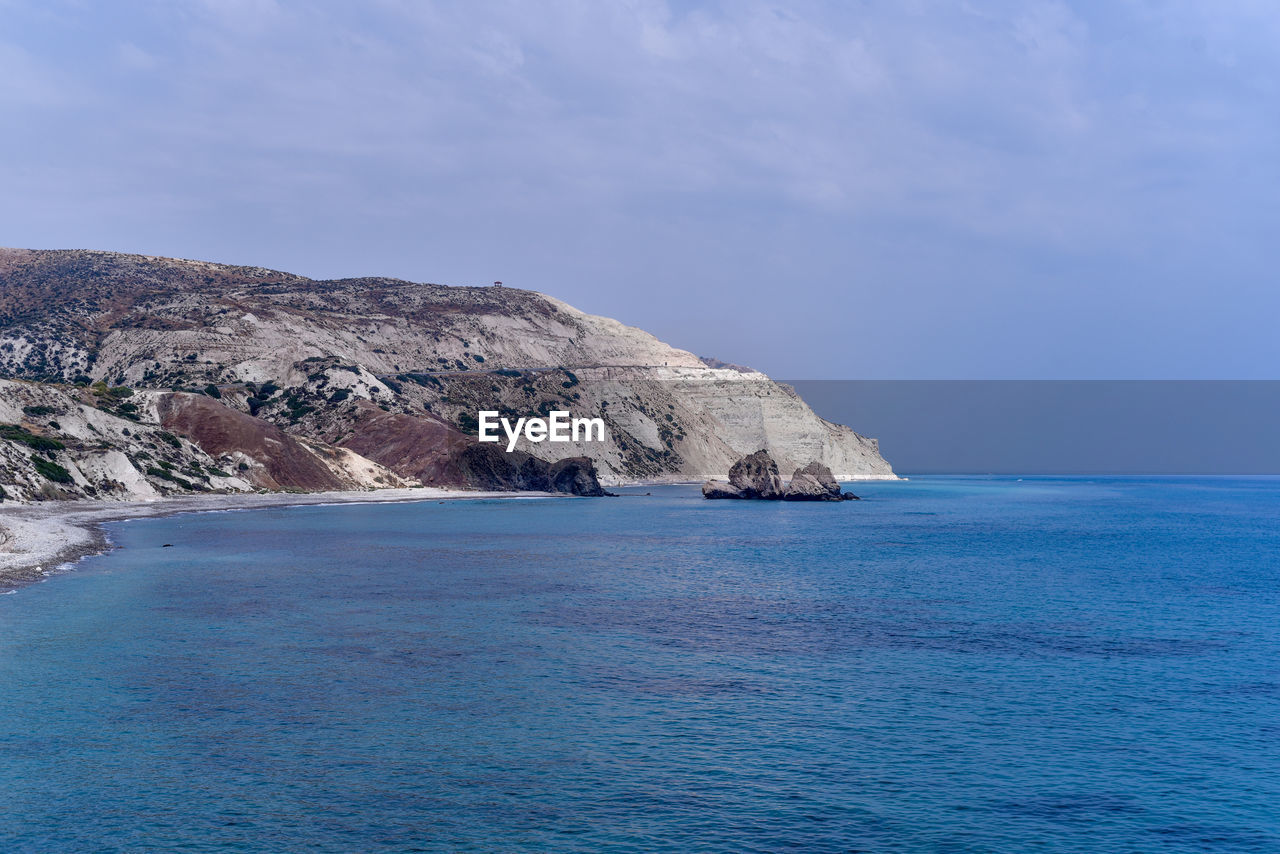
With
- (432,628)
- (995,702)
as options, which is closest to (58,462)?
(432,628)

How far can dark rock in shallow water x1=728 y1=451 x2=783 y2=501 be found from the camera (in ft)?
459

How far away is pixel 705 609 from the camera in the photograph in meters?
38.2

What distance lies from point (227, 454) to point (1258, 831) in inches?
4046

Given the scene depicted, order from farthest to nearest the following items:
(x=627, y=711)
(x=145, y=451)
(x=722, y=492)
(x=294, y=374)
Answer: (x=294, y=374), (x=722, y=492), (x=145, y=451), (x=627, y=711)

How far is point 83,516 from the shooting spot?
71250mm

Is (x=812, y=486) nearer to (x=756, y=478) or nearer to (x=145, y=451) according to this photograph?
(x=756, y=478)

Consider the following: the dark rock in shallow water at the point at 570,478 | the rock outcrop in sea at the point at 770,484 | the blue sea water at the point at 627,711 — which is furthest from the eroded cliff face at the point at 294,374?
the blue sea water at the point at 627,711

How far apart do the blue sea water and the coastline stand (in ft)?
7.99

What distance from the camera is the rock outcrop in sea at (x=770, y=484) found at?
137375 mm

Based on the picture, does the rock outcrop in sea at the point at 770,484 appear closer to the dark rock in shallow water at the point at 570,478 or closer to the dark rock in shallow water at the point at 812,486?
the dark rock in shallow water at the point at 812,486

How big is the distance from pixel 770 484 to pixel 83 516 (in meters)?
89.3

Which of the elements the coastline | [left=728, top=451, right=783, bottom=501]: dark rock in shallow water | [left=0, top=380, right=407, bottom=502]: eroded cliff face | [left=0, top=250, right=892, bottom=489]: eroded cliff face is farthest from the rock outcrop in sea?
[left=0, top=380, right=407, bottom=502]: eroded cliff face

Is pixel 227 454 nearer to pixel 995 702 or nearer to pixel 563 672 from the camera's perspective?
pixel 563 672

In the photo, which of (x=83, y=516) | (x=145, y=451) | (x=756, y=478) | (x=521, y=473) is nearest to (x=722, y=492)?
(x=756, y=478)
